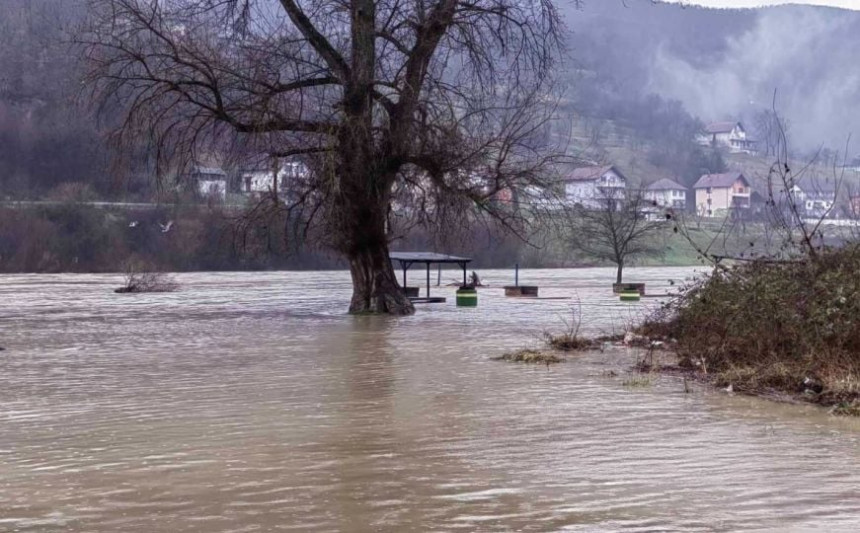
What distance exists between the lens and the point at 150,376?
18.4 meters

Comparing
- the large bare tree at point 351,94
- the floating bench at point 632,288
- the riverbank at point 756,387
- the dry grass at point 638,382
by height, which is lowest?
the dry grass at point 638,382

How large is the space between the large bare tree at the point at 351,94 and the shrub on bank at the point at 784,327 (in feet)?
41.0

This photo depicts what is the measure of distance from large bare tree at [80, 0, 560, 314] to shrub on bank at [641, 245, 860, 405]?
12511mm

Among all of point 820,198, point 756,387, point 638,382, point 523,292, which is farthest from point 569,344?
point 523,292

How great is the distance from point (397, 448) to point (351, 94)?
2085 centimetres

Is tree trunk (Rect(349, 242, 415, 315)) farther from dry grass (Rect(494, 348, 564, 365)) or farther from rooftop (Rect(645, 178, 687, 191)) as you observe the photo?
rooftop (Rect(645, 178, 687, 191))

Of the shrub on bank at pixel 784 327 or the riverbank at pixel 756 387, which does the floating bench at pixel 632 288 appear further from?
the riverbank at pixel 756 387

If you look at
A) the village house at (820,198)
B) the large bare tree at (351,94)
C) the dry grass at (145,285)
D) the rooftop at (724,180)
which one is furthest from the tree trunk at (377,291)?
the rooftop at (724,180)

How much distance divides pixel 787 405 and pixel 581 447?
3.77 metres

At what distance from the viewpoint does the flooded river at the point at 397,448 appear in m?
8.28

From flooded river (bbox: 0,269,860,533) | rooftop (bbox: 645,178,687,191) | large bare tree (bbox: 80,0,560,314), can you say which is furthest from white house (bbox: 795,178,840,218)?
rooftop (bbox: 645,178,687,191)

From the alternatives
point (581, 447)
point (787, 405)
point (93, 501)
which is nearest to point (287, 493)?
point (93, 501)

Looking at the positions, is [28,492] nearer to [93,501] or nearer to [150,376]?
[93,501]

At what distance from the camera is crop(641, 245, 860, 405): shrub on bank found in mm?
14641
